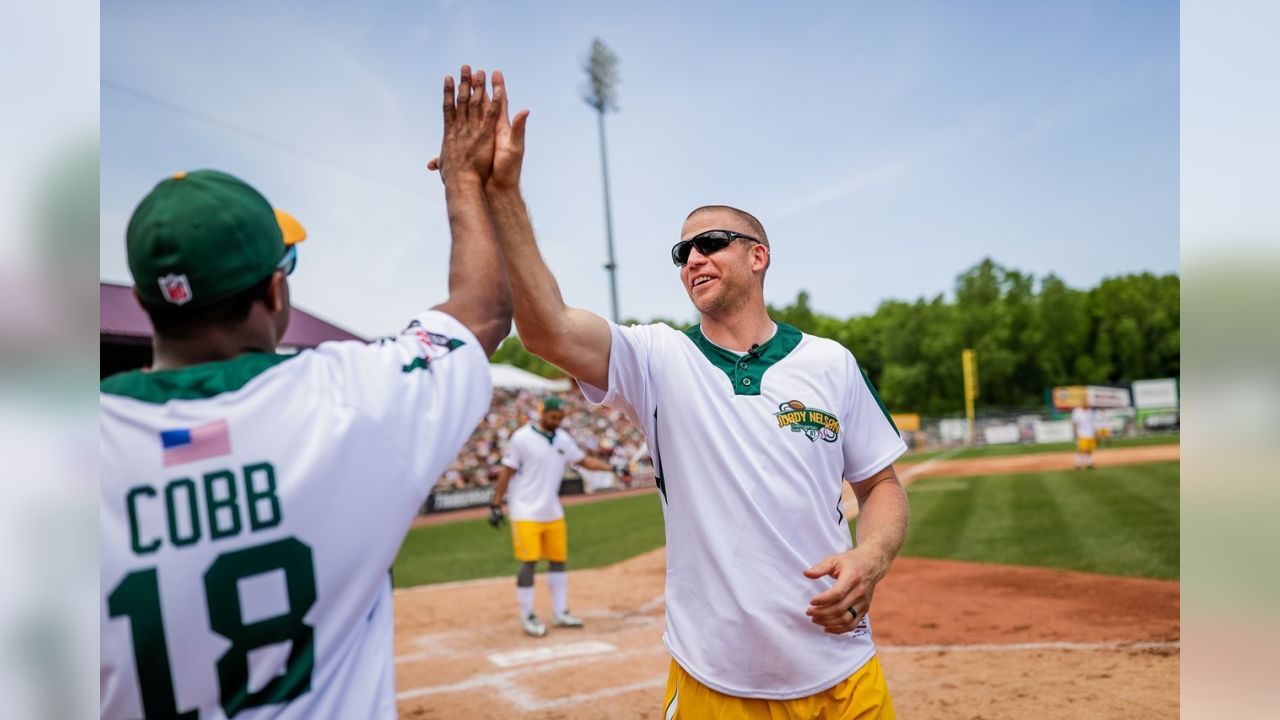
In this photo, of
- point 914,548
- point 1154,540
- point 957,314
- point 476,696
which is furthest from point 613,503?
point 957,314

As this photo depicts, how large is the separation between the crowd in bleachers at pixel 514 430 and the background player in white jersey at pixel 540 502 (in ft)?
46.5

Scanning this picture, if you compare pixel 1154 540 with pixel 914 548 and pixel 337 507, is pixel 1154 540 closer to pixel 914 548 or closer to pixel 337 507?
pixel 914 548

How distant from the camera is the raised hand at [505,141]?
197 centimetres

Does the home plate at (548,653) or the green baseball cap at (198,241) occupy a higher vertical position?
the green baseball cap at (198,241)

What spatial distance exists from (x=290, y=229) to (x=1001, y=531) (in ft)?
47.0

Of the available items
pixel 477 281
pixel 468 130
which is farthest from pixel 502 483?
pixel 477 281

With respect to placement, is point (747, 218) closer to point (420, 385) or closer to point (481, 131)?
point (481, 131)

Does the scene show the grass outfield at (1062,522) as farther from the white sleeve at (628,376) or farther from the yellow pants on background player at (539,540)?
the white sleeve at (628,376)

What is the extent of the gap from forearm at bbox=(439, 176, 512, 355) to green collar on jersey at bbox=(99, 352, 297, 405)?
0.41 m

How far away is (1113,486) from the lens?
18.1 meters

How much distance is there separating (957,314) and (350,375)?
77553 mm

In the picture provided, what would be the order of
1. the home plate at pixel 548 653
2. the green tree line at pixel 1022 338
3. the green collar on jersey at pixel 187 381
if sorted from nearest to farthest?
the green collar on jersey at pixel 187 381 < the home plate at pixel 548 653 < the green tree line at pixel 1022 338

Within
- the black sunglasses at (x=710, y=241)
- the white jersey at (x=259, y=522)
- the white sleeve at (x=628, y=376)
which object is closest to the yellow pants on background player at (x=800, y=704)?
the white sleeve at (x=628, y=376)

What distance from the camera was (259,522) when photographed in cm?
134
